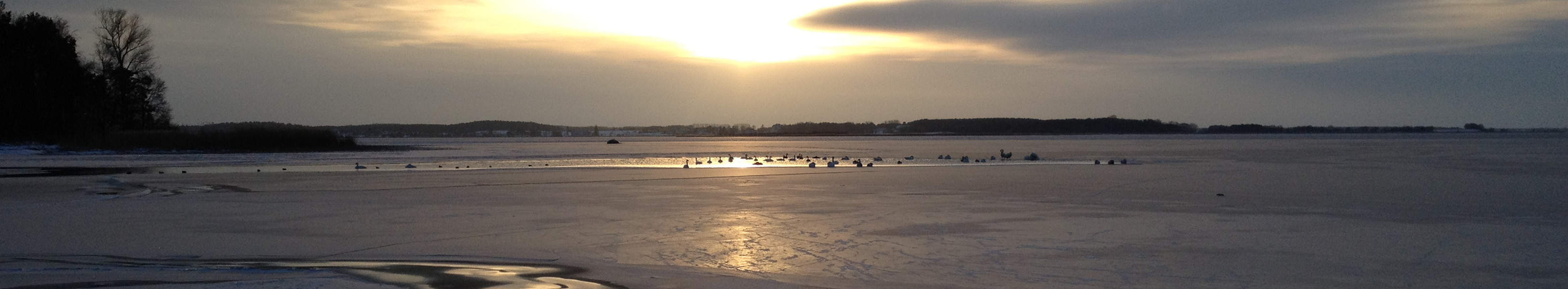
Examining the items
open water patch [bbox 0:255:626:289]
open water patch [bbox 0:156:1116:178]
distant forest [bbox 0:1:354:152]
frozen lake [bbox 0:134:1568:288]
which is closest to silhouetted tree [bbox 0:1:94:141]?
distant forest [bbox 0:1:354:152]

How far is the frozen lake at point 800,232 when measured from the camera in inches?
244

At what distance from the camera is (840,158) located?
28641mm

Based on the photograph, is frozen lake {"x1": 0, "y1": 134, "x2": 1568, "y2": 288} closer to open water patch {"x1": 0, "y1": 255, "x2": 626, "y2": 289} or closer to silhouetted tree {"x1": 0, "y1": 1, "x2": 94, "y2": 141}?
open water patch {"x1": 0, "y1": 255, "x2": 626, "y2": 289}

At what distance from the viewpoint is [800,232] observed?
28.3 ft

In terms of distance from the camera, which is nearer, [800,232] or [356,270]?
[356,270]

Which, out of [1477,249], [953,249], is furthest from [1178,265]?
[1477,249]

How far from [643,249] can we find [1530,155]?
29.6 meters

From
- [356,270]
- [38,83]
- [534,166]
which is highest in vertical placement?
[38,83]

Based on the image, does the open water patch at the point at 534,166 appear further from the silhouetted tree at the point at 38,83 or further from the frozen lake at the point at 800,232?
the silhouetted tree at the point at 38,83

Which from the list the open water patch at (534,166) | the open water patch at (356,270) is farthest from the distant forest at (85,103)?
the open water patch at (356,270)

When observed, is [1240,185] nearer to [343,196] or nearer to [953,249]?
[953,249]

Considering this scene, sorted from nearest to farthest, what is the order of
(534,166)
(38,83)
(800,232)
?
(800,232) → (534,166) → (38,83)

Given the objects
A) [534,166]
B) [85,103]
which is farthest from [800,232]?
[85,103]

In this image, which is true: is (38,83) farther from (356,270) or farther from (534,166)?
(356,270)
